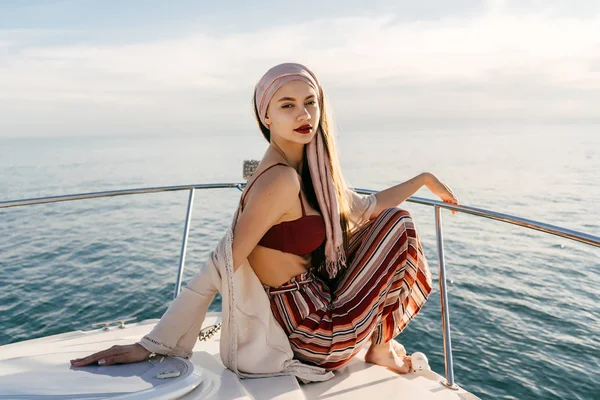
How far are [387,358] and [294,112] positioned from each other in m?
0.98

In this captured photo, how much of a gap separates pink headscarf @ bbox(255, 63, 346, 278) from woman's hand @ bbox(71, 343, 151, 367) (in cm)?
71

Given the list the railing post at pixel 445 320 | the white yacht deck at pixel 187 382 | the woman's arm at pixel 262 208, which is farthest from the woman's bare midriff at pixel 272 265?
the railing post at pixel 445 320

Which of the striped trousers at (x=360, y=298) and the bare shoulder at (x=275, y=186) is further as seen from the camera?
the striped trousers at (x=360, y=298)

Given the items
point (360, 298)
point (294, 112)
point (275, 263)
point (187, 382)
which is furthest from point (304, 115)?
point (187, 382)

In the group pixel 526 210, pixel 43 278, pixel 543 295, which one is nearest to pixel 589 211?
pixel 526 210

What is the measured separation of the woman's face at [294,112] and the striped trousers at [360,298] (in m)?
0.45

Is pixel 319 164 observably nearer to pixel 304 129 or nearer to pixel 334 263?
pixel 304 129

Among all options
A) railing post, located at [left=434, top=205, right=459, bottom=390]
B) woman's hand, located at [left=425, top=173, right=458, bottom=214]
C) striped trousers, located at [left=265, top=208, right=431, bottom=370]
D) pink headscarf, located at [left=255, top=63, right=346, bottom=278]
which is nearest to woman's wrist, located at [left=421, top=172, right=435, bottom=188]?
woman's hand, located at [left=425, top=173, right=458, bottom=214]

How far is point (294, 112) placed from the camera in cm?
181

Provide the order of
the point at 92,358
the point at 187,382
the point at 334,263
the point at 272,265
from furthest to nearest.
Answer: the point at 334,263, the point at 272,265, the point at 92,358, the point at 187,382

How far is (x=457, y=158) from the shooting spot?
91.7ft

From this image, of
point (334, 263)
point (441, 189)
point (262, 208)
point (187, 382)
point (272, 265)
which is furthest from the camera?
point (441, 189)

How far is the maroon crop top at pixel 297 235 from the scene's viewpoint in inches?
69.3

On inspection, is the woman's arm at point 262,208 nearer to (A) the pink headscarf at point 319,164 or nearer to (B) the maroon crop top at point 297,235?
(B) the maroon crop top at point 297,235
